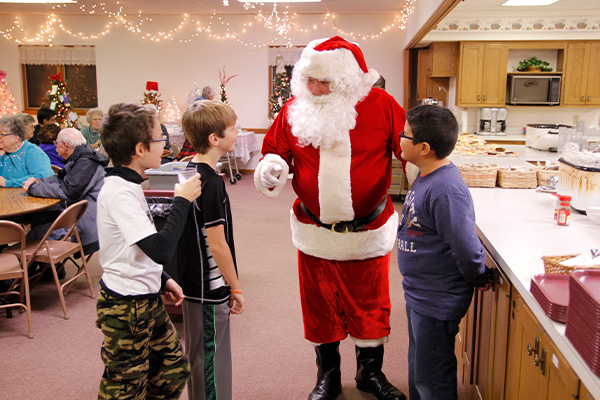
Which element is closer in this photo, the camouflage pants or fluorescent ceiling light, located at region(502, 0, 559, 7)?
the camouflage pants

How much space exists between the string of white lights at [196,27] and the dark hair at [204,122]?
298 inches

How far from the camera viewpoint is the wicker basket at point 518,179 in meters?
3.11

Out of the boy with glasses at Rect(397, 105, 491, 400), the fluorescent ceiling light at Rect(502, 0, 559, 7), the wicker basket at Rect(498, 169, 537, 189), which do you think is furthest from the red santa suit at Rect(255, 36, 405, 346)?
the fluorescent ceiling light at Rect(502, 0, 559, 7)

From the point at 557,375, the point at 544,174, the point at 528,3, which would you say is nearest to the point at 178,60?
the point at 528,3

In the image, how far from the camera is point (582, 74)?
716cm

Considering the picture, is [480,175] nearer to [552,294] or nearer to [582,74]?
[552,294]

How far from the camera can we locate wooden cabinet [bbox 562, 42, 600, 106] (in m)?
7.11

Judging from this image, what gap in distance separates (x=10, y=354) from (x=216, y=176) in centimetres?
197

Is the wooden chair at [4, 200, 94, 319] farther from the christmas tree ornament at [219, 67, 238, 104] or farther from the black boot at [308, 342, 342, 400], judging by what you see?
the christmas tree ornament at [219, 67, 238, 104]

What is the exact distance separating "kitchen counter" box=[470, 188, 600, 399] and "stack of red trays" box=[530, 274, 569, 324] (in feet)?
0.07

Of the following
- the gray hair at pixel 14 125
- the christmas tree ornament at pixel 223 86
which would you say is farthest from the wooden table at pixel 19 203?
the christmas tree ornament at pixel 223 86

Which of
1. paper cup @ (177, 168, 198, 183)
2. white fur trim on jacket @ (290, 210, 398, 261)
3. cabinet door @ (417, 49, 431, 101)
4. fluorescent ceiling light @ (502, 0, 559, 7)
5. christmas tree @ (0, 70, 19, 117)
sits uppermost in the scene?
fluorescent ceiling light @ (502, 0, 559, 7)

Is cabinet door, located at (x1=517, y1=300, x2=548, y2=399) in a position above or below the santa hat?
below

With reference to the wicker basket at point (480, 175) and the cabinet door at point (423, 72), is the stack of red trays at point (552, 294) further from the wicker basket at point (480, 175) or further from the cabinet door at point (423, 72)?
the cabinet door at point (423, 72)
